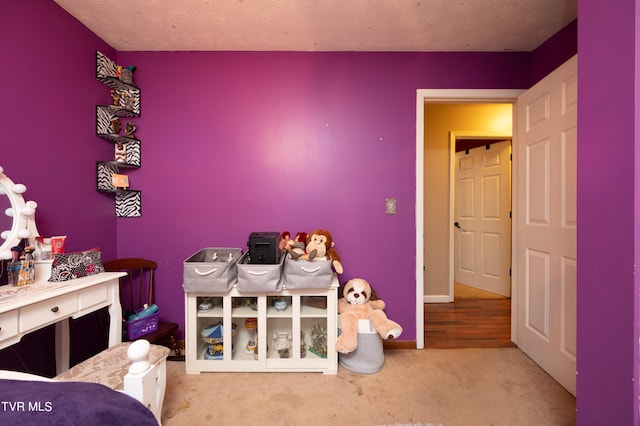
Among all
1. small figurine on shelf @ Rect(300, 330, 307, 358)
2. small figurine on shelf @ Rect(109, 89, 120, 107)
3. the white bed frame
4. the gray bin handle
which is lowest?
small figurine on shelf @ Rect(300, 330, 307, 358)

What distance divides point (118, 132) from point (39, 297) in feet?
4.62

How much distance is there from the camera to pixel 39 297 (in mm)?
1115

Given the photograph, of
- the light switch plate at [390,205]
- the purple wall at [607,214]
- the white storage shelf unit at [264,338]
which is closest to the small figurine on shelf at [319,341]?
the white storage shelf unit at [264,338]

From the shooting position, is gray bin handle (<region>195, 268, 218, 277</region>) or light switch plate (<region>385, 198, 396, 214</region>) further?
light switch plate (<region>385, 198, 396, 214</region>)

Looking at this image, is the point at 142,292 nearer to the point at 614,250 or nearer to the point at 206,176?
the point at 206,176

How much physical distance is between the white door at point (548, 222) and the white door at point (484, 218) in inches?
54.2

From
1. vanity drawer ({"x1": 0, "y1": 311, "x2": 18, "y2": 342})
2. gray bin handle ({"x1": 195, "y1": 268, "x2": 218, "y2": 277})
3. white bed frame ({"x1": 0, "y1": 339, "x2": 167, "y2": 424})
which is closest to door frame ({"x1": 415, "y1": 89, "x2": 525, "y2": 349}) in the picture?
gray bin handle ({"x1": 195, "y1": 268, "x2": 218, "y2": 277})

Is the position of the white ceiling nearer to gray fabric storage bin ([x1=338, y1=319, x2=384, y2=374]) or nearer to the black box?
the black box

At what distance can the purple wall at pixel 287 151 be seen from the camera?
2.08 metres

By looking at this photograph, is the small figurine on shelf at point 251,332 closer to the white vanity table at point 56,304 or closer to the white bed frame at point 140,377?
the white vanity table at point 56,304

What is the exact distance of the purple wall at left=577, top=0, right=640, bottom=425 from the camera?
0.93 metres

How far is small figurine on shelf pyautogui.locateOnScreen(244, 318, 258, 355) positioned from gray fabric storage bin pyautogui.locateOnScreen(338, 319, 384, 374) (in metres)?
0.71

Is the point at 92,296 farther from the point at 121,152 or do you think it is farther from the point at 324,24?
the point at 324,24

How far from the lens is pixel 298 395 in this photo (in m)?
1.57
